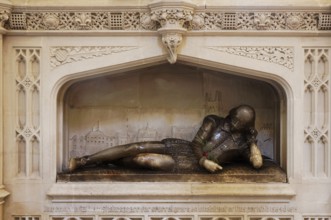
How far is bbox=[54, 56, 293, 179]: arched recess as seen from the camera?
3.80 meters

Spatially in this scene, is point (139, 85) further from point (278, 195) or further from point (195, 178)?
point (278, 195)

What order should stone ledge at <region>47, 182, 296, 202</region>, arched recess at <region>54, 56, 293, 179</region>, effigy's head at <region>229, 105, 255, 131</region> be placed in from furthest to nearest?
effigy's head at <region>229, 105, 255, 131</region> < arched recess at <region>54, 56, 293, 179</region> < stone ledge at <region>47, 182, 296, 202</region>

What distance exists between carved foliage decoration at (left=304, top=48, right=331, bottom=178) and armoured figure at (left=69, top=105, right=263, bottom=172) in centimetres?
43

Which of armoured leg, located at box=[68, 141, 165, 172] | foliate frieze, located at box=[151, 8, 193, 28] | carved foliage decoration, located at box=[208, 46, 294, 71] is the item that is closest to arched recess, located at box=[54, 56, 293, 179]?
carved foliage decoration, located at box=[208, 46, 294, 71]

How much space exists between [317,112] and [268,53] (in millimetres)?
622

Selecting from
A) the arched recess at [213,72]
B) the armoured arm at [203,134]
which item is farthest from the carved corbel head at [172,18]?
the armoured arm at [203,134]

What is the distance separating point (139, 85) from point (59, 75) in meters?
0.82

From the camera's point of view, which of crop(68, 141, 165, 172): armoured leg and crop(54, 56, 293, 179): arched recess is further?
crop(68, 141, 165, 172): armoured leg

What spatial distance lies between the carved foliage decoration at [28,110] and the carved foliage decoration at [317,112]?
7.15 feet

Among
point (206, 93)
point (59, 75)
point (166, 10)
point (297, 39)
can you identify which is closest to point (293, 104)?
point (297, 39)

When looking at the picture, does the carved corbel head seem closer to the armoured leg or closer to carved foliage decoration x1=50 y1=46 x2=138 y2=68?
carved foliage decoration x1=50 y1=46 x2=138 y2=68

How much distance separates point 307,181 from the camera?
374cm

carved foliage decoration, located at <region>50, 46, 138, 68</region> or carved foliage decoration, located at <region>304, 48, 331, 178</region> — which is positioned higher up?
carved foliage decoration, located at <region>50, 46, 138, 68</region>

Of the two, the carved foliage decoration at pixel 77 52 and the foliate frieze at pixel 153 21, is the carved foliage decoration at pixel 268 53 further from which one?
the carved foliage decoration at pixel 77 52
